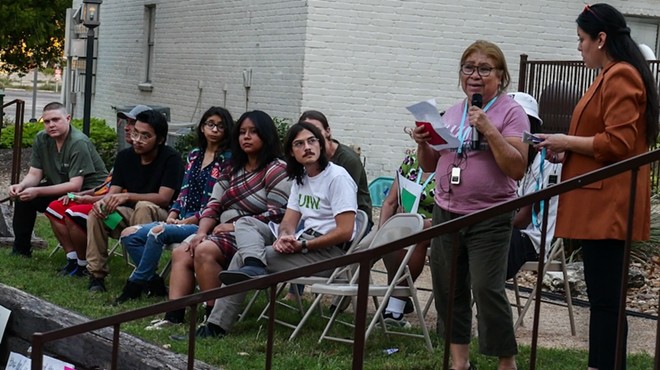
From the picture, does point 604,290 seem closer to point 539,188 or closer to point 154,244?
point 539,188

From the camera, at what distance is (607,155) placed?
4941 millimetres

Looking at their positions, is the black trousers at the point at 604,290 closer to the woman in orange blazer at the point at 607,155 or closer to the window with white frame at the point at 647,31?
the woman in orange blazer at the point at 607,155

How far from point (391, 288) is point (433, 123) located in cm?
158

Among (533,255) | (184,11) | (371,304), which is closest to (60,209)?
(371,304)

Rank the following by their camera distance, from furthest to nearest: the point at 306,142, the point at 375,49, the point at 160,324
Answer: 1. the point at 375,49
2. the point at 160,324
3. the point at 306,142

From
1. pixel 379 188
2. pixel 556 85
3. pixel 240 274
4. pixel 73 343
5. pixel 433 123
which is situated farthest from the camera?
pixel 556 85

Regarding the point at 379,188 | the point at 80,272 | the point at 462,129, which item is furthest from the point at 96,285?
the point at 462,129

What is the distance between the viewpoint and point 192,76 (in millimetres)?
18125

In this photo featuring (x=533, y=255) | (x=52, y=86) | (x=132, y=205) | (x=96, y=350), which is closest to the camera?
(x=96, y=350)

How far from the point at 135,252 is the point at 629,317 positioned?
3.40 metres

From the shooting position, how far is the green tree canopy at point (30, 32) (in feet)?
80.8

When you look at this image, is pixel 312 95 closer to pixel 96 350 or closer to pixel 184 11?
pixel 184 11

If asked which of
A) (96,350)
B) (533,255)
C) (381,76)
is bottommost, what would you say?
(96,350)

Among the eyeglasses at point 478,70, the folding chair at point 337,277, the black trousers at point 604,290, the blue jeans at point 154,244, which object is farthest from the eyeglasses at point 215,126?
the black trousers at point 604,290
